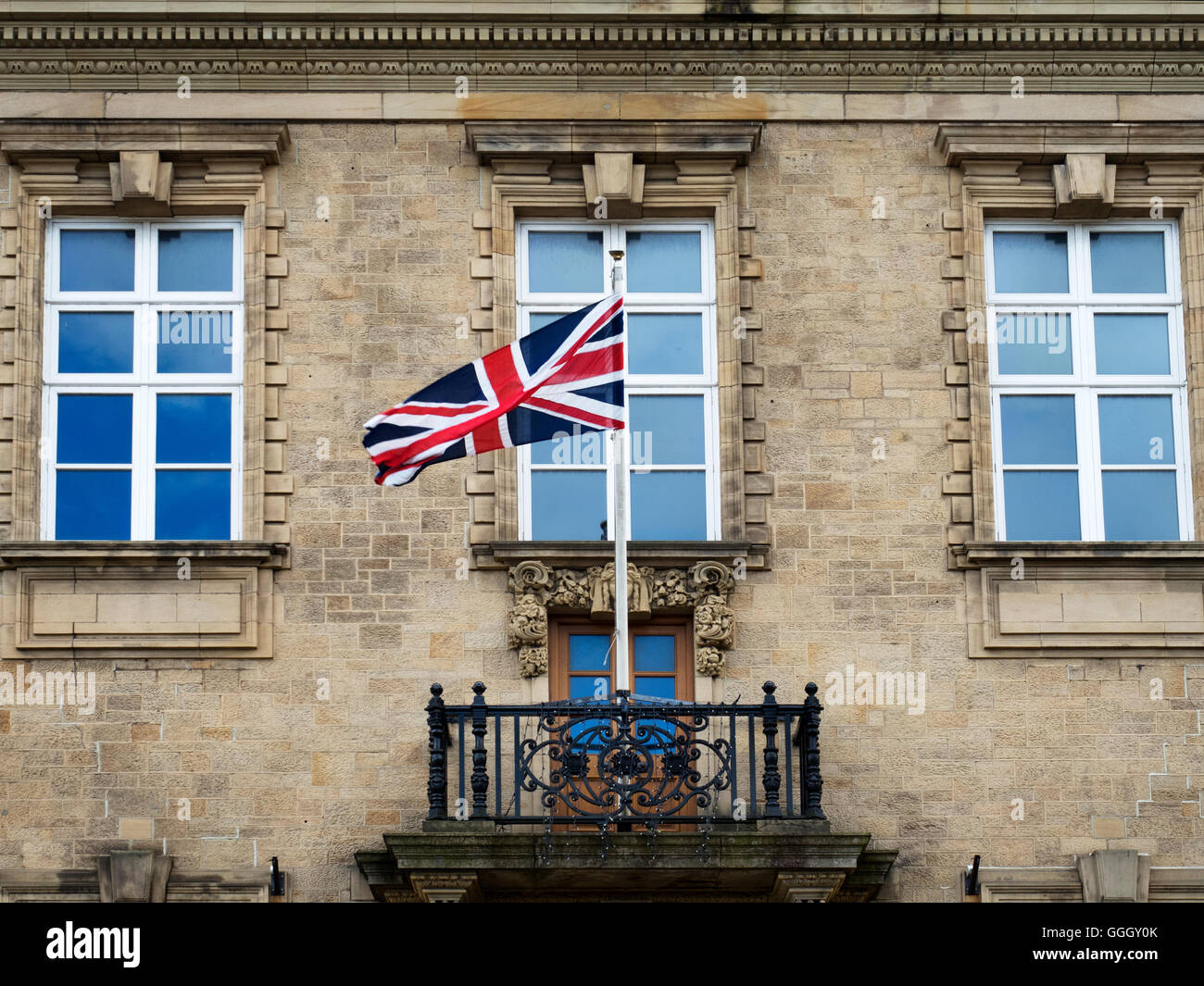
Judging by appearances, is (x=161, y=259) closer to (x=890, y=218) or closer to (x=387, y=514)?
(x=387, y=514)

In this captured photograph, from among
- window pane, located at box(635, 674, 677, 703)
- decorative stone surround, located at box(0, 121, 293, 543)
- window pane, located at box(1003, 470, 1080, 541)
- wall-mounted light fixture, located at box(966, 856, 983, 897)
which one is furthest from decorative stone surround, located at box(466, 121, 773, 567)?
wall-mounted light fixture, located at box(966, 856, 983, 897)

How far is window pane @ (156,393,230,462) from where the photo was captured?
17.8 m

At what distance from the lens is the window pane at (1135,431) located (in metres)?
18.0

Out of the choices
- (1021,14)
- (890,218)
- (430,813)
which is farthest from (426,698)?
(1021,14)

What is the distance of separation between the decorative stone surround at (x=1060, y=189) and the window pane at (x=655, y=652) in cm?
304

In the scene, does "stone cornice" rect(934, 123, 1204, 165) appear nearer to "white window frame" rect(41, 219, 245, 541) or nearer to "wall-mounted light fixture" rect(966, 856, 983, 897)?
"wall-mounted light fixture" rect(966, 856, 983, 897)

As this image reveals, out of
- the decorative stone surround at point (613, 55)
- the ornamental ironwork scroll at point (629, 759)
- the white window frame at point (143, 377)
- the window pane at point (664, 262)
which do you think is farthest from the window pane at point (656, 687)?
the decorative stone surround at point (613, 55)

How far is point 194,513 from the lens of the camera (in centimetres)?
1772

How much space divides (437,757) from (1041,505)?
513cm

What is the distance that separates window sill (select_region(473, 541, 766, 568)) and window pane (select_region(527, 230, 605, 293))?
2187 millimetres
